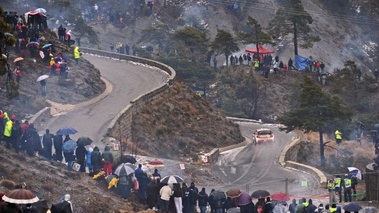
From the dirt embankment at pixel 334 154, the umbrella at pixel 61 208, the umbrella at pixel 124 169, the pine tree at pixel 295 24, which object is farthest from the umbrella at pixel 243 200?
the pine tree at pixel 295 24

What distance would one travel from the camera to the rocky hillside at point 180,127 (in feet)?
191

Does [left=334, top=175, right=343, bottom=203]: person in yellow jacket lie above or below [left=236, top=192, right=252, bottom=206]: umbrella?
below

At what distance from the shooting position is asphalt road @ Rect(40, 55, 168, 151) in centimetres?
5362

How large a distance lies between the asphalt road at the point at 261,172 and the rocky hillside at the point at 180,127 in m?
1.63

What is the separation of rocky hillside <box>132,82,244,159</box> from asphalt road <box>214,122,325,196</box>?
1.63 meters

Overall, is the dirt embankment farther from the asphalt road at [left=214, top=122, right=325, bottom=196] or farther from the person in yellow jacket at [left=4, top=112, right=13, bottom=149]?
the person in yellow jacket at [left=4, top=112, right=13, bottom=149]

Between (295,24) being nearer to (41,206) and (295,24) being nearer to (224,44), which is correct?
(224,44)

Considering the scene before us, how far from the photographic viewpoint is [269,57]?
3583 inches

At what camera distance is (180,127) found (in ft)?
205

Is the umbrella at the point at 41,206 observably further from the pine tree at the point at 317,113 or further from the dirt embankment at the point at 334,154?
the pine tree at the point at 317,113

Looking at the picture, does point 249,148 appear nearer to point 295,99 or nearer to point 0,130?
point 295,99

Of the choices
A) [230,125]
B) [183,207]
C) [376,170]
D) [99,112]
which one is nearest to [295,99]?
[230,125]

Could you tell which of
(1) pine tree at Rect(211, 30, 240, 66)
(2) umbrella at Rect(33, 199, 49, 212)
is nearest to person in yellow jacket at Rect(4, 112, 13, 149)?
(2) umbrella at Rect(33, 199, 49, 212)


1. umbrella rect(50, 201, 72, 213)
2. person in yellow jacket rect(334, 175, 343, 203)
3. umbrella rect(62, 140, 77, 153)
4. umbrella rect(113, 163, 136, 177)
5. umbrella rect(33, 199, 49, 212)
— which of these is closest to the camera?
umbrella rect(33, 199, 49, 212)
